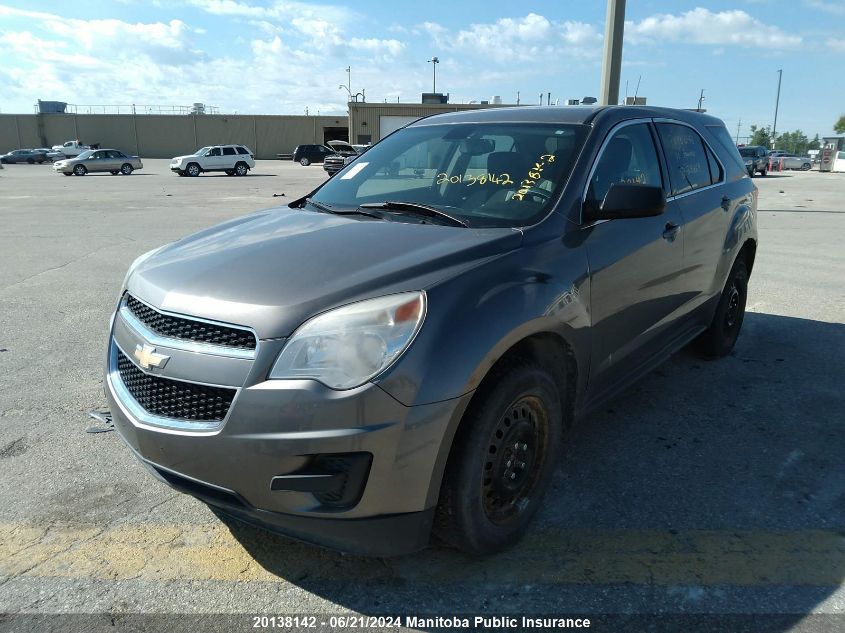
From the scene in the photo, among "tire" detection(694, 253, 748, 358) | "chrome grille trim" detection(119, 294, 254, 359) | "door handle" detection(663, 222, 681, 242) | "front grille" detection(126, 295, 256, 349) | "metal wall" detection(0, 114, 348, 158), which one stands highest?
"metal wall" detection(0, 114, 348, 158)

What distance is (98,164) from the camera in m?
40.0

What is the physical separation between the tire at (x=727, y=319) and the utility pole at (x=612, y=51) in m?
8.18

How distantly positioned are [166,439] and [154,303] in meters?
0.55

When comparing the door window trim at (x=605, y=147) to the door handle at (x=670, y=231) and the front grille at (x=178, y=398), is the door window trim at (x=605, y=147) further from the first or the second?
the front grille at (x=178, y=398)

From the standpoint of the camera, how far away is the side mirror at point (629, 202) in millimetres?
2982

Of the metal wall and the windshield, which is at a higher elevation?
the metal wall

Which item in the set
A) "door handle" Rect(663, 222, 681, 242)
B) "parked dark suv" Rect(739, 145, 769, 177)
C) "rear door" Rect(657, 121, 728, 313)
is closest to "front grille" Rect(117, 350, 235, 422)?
"door handle" Rect(663, 222, 681, 242)

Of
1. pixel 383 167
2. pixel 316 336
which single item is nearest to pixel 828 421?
pixel 383 167

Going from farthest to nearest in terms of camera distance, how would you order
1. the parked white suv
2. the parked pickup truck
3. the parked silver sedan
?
the parked pickup truck, the parked silver sedan, the parked white suv

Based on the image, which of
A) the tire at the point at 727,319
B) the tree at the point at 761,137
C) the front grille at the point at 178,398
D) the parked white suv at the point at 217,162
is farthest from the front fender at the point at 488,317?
the tree at the point at 761,137

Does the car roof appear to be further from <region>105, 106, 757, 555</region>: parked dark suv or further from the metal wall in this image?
the metal wall

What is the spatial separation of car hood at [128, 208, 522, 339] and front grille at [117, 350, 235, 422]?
0.26 meters

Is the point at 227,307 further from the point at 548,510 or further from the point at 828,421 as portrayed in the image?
the point at 828,421

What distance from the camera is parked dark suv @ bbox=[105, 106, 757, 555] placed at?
214 cm
